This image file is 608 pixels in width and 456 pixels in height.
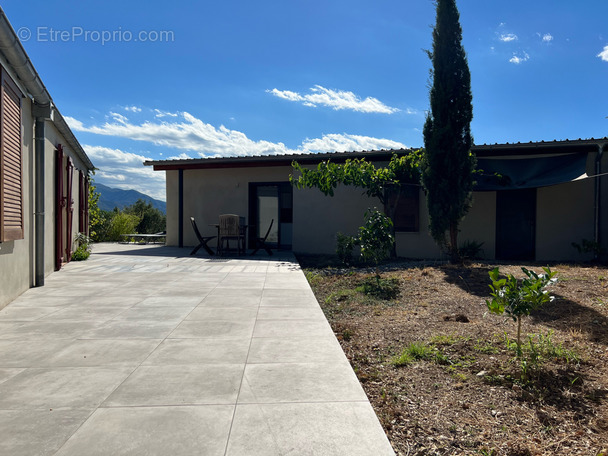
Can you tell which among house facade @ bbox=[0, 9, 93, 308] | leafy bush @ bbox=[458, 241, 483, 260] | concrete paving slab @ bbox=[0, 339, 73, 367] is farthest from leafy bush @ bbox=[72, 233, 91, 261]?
leafy bush @ bbox=[458, 241, 483, 260]

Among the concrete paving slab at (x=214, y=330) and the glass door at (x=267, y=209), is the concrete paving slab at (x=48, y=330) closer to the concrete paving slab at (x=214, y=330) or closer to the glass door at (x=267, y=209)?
the concrete paving slab at (x=214, y=330)

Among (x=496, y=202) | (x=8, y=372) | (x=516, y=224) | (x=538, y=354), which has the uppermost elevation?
(x=496, y=202)

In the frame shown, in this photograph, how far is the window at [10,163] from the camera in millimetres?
3961

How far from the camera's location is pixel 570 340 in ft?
9.56

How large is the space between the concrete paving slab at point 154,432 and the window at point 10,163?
3119 mm

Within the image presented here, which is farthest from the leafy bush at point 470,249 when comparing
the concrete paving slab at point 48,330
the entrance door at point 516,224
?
the concrete paving slab at point 48,330

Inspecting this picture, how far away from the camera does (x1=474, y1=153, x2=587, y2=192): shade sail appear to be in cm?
820

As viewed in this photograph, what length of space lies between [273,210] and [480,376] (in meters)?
10.3

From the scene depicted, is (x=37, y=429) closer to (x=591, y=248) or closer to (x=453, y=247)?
(x=453, y=247)

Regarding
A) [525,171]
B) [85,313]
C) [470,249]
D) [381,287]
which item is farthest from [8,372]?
[525,171]

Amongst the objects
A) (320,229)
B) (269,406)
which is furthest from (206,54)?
(269,406)

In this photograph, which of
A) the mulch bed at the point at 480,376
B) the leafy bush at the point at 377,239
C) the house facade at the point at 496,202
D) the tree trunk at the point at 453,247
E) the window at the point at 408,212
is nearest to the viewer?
the mulch bed at the point at 480,376

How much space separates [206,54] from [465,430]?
8.67m

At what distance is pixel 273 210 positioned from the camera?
12367mm
